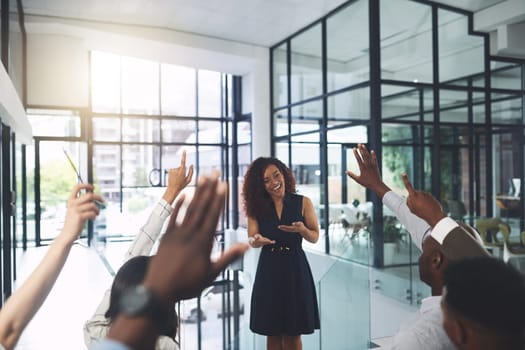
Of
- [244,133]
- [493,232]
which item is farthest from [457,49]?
[244,133]

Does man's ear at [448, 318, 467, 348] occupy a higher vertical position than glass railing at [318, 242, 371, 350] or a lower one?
higher

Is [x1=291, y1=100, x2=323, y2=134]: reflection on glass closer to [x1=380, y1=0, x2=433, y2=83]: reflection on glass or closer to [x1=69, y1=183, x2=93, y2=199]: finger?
[x1=380, y1=0, x2=433, y2=83]: reflection on glass

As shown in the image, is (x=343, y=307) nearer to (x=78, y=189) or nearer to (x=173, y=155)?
(x=78, y=189)

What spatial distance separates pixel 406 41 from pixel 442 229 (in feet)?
22.0

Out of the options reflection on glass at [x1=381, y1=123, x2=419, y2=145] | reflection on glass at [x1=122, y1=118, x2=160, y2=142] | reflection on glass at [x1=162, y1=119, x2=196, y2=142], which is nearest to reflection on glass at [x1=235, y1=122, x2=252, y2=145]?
reflection on glass at [x1=162, y1=119, x2=196, y2=142]

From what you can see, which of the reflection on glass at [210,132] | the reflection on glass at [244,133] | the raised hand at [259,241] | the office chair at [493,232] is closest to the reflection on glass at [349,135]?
the office chair at [493,232]

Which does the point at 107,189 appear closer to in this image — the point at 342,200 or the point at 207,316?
the point at 207,316

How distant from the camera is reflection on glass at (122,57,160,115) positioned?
1045 centimetres

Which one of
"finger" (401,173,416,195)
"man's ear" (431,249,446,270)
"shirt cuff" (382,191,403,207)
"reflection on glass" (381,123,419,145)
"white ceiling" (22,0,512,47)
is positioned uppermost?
"white ceiling" (22,0,512,47)

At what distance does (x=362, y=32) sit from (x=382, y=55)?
1.92 feet

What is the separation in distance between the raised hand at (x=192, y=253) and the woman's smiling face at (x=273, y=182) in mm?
2152

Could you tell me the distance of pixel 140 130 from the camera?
10.5m

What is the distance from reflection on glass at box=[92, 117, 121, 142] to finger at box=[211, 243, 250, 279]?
9.99 metres

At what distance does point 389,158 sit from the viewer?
23.9 ft
